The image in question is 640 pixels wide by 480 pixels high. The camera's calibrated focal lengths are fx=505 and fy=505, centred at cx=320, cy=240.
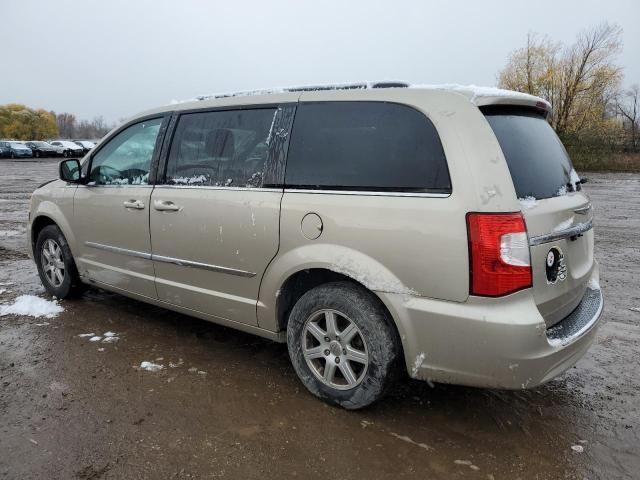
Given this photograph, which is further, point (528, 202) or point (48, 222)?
point (48, 222)

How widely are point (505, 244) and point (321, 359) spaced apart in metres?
1.34

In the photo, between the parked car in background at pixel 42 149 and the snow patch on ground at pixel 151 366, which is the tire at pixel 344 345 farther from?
the parked car in background at pixel 42 149

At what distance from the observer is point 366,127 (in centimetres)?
287

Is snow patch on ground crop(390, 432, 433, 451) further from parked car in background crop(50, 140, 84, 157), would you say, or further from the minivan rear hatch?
parked car in background crop(50, 140, 84, 157)

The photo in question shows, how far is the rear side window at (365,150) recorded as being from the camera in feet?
8.63

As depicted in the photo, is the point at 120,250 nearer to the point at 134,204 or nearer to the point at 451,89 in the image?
the point at 134,204

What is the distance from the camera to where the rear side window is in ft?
8.63

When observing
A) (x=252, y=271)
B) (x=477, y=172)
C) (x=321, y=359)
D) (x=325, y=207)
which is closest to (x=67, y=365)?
(x=252, y=271)

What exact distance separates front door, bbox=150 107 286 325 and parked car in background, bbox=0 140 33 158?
4331 centimetres

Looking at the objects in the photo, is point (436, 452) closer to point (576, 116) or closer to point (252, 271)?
point (252, 271)

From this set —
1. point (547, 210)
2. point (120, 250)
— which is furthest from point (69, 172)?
point (547, 210)

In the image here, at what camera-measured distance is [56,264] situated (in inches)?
192

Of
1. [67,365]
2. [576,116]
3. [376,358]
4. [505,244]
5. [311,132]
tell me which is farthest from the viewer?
[576,116]

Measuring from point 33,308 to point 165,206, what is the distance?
2.03m
